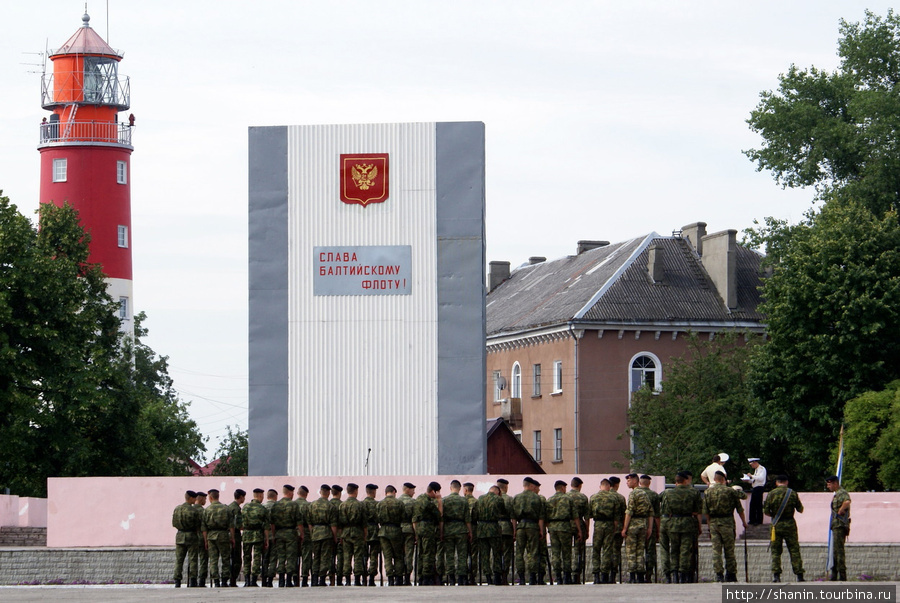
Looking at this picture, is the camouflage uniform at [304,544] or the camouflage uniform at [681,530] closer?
the camouflage uniform at [681,530]

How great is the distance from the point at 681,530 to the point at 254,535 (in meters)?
6.34

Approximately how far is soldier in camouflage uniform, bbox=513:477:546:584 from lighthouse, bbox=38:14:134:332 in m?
38.5

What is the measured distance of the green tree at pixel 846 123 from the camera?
47844 mm

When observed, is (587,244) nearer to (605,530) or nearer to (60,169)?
(60,169)

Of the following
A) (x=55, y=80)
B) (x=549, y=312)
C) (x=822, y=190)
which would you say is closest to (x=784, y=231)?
(x=822, y=190)

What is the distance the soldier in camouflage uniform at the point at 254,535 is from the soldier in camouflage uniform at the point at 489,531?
3.22 meters

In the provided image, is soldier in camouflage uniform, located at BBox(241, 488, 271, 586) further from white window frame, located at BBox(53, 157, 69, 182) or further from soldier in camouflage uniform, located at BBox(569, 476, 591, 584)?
white window frame, located at BBox(53, 157, 69, 182)

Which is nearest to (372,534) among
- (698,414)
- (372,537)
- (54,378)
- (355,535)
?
(372,537)

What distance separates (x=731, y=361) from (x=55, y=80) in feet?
96.5

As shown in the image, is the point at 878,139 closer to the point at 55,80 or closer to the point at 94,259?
the point at 94,259

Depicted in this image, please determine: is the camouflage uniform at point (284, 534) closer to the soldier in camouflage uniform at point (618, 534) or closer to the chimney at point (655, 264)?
the soldier in camouflage uniform at point (618, 534)

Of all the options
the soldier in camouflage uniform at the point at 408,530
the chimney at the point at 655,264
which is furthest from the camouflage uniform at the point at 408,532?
the chimney at the point at 655,264

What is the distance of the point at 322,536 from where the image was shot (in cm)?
2358

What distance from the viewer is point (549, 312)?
2361 inches
